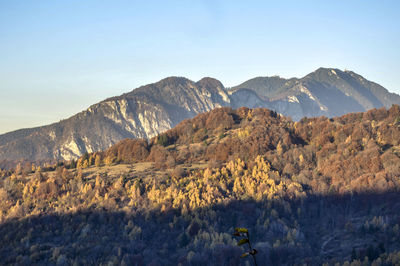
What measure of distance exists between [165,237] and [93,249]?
102 ft

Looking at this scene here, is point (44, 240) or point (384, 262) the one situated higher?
point (44, 240)

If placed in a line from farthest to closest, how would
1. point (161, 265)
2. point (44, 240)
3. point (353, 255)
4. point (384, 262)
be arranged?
point (44, 240) < point (161, 265) < point (353, 255) < point (384, 262)

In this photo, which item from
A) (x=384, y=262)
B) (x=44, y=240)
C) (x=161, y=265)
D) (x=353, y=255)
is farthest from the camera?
(x=44, y=240)

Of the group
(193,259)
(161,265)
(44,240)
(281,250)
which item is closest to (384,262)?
(281,250)

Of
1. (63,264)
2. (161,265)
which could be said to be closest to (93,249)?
(63,264)

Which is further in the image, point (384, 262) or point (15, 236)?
point (15, 236)

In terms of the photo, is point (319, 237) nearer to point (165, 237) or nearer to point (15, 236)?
point (165, 237)

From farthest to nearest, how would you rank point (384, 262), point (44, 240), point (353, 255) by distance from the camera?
point (44, 240) < point (353, 255) < point (384, 262)

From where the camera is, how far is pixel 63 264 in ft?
553

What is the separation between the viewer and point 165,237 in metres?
198

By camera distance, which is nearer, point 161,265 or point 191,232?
point 161,265

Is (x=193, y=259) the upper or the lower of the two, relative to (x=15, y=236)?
lower

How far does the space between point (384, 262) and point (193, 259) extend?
67.2 meters

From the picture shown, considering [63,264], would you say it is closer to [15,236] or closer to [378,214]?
[15,236]
